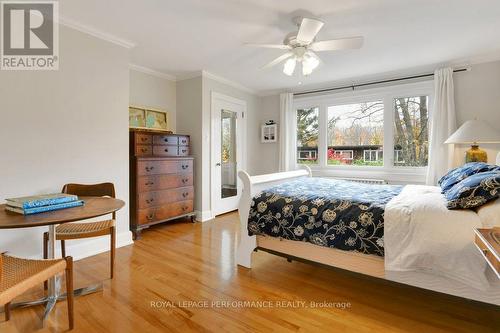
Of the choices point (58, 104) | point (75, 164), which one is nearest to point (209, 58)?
point (58, 104)

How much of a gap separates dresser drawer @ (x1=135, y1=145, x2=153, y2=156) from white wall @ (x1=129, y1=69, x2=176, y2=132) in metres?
0.79

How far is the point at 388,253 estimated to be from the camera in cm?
169

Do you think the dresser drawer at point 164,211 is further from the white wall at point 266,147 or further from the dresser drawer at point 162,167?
the white wall at point 266,147

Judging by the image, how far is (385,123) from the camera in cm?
417

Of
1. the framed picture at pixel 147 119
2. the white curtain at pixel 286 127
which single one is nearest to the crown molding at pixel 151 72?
the framed picture at pixel 147 119

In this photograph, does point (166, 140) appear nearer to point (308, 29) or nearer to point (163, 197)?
point (163, 197)

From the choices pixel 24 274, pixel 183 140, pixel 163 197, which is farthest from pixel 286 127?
pixel 24 274

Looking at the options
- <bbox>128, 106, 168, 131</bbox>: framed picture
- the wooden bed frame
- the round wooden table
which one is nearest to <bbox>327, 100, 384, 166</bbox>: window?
the wooden bed frame

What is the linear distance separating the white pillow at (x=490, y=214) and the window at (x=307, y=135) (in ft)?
11.1

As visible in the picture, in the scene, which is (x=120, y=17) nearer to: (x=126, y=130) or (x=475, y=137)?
(x=126, y=130)

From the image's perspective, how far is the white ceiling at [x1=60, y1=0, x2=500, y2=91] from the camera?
7.27ft

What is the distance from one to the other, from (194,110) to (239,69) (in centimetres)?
96

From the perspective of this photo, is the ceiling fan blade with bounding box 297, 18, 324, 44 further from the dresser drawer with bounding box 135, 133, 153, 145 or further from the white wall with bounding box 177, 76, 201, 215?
the dresser drawer with bounding box 135, 133, 153, 145

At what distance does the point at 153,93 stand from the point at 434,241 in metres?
3.94
